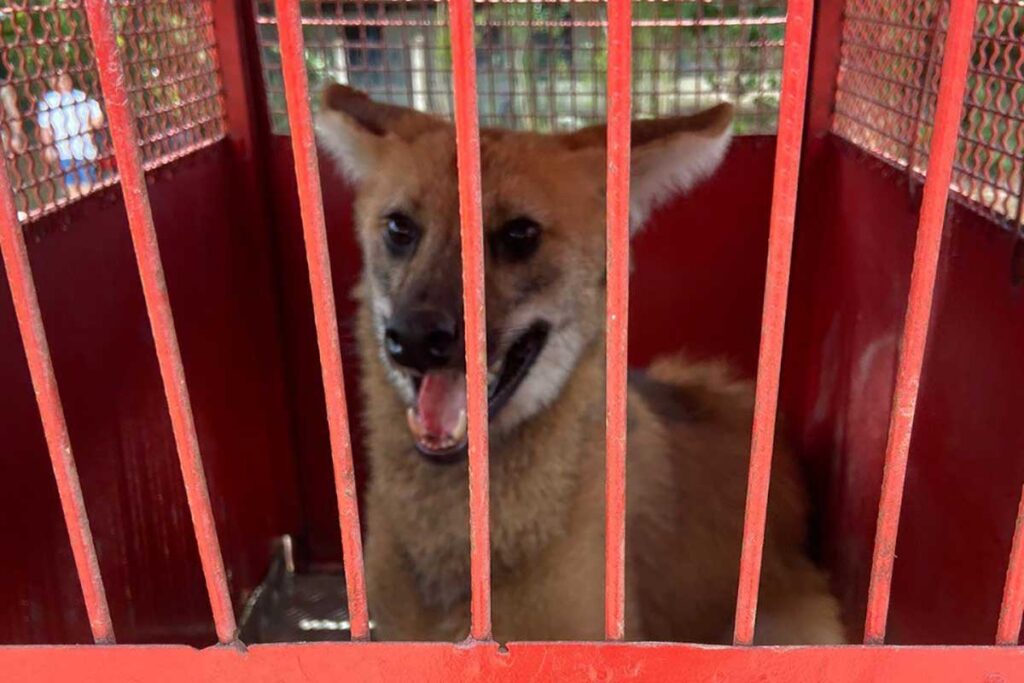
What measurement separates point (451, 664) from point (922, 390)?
1144 millimetres

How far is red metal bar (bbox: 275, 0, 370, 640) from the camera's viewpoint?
0.94 m

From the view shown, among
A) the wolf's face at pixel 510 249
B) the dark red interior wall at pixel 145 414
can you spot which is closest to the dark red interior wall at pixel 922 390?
the wolf's face at pixel 510 249

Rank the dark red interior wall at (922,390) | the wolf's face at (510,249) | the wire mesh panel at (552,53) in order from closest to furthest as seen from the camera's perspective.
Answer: the dark red interior wall at (922,390), the wolf's face at (510,249), the wire mesh panel at (552,53)

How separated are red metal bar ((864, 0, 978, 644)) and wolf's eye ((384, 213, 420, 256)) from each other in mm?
1083

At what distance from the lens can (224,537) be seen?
2.39 meters

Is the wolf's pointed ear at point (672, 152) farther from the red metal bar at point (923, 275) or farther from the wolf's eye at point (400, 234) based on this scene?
the red metal bar at point (923, 275)

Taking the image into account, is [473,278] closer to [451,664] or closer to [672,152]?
[451,664]

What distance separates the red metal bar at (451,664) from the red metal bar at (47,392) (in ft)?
0.20

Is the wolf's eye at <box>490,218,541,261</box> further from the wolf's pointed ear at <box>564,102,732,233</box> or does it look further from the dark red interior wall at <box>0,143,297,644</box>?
the dark red interior wall at <box>0,143,297,644</box>

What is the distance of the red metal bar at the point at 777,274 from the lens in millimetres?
913

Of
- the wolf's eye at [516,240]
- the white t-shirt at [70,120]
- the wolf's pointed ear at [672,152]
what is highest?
the white t-shirt at [70,120]

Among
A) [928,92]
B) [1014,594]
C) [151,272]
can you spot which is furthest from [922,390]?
[151,272]

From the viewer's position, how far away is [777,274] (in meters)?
0.99

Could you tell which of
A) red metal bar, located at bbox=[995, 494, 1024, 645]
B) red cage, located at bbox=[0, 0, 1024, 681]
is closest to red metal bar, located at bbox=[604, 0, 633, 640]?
red cage, located at bbox=[0, 0, 1024, 681]
